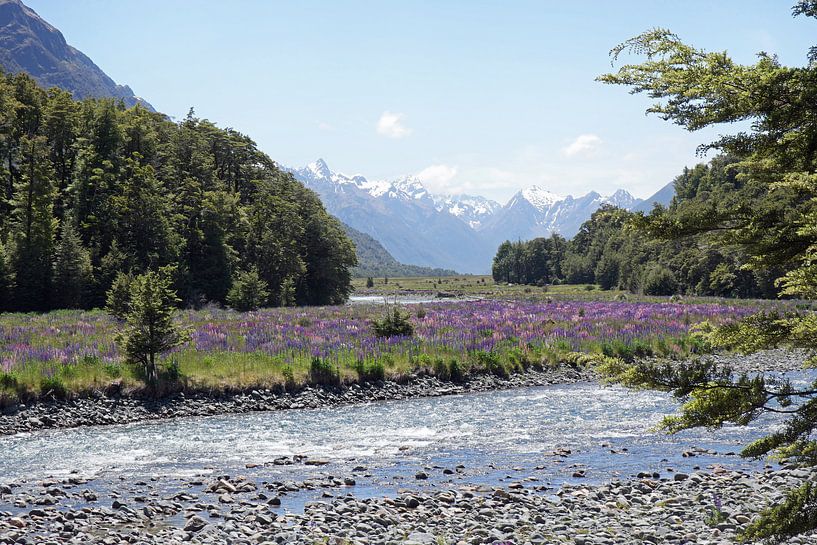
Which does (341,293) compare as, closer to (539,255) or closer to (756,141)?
(756,141)

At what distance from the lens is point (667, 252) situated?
96812 millimetres

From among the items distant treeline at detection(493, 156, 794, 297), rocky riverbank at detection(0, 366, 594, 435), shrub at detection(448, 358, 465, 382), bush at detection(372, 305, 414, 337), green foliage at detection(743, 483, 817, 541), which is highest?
distant treeline at detection(493, 156, 794, 297)

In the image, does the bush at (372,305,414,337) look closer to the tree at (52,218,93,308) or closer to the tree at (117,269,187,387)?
the tree at (117,269,187,387)

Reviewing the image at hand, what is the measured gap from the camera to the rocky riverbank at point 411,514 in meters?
10.3

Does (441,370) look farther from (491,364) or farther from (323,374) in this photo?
(323,374)

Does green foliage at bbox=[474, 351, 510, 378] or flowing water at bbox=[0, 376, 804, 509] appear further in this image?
green foliage at bbox=[474, 351, 510, 378]

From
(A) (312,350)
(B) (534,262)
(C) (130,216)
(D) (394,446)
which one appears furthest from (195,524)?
(B) (534,262)

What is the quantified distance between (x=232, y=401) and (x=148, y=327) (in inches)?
162

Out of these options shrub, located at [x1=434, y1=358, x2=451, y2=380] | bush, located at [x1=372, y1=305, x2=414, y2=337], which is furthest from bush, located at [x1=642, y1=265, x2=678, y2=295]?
shrub, located at [x1=434, y1=358, x2=451, y2=380]

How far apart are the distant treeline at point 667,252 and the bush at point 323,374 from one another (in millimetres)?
12164

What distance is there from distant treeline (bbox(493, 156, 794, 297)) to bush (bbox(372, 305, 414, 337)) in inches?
435

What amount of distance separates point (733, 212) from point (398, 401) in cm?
1922

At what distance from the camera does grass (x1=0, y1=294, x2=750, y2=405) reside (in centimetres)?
2336

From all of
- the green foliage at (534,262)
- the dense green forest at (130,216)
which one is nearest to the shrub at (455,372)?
the dense green forest at (130,216)
